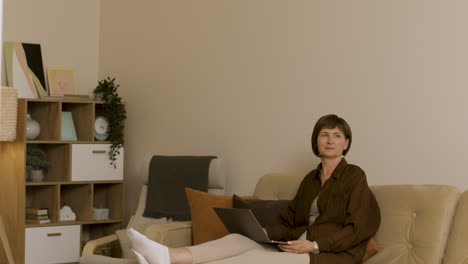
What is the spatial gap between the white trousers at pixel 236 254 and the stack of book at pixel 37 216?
8.45ft

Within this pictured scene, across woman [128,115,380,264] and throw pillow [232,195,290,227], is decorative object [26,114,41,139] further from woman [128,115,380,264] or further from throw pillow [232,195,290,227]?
woman [128,115,380,264]

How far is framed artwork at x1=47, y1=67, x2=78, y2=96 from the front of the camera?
19.2 feet

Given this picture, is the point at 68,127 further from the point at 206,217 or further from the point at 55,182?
the point at 206,217

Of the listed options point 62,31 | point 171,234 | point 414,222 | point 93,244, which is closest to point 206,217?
point 171,234

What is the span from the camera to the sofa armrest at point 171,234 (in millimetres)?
3658

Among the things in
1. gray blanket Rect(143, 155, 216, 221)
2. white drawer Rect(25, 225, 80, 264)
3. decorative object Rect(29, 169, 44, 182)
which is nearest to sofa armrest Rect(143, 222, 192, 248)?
gray blanket Rect(143, 155, 216, 221)

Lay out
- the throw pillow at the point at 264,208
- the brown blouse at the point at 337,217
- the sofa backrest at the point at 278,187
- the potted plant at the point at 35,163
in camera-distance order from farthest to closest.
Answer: the potted plant at the point at 35,163 → the sofa backrest at the point at 278,187 → the throw pillow at the point at 264,208 → the brown blouse at the point at 337,217

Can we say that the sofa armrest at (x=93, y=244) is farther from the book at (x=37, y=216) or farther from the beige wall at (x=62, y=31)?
the beige wall at (x=62, y=31)

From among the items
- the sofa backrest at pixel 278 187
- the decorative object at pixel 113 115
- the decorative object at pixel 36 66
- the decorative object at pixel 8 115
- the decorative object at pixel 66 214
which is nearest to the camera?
the sofa backrest at pixel 278 187

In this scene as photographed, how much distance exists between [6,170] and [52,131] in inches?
18.1

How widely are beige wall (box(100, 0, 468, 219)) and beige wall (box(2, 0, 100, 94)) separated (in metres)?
0.15

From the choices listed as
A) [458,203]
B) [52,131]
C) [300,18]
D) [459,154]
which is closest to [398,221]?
[458,203]

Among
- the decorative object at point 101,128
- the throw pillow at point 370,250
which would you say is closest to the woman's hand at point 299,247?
the throw pillow at point 370,250

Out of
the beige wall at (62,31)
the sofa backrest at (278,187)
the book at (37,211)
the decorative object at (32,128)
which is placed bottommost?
the book at (37,211)
